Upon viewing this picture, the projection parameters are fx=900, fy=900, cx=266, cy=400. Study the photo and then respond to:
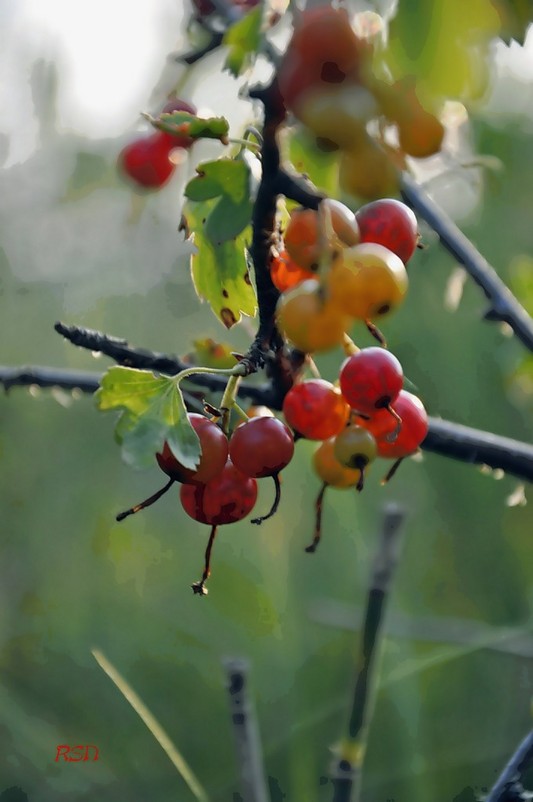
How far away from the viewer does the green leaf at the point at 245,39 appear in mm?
335

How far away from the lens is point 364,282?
1.27ft

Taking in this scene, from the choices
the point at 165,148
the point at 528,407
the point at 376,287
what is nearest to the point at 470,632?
the point at 528,407

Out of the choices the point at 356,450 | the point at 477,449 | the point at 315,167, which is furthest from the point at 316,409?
the point at 477,449

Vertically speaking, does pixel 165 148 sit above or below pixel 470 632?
above

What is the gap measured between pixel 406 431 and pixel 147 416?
0.48ft

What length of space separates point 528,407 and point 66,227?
147cm

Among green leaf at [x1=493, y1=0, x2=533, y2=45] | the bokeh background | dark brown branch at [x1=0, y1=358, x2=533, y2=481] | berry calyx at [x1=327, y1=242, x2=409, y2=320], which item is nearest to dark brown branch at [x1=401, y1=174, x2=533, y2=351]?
dark brown branch at [x1=0, y1=358, x2=533, y2=481]

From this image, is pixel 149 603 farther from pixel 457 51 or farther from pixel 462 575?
pixel 457 51

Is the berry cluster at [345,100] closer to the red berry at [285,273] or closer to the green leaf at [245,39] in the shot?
the green leaf at [245,39]

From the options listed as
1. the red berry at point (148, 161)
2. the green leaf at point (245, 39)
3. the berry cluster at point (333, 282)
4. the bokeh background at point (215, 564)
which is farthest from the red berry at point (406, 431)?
the bokeh background at point (215, 564)

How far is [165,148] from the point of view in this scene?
77 centimetres

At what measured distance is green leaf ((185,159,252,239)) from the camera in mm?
441

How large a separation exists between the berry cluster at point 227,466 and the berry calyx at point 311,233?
3.9 inches
